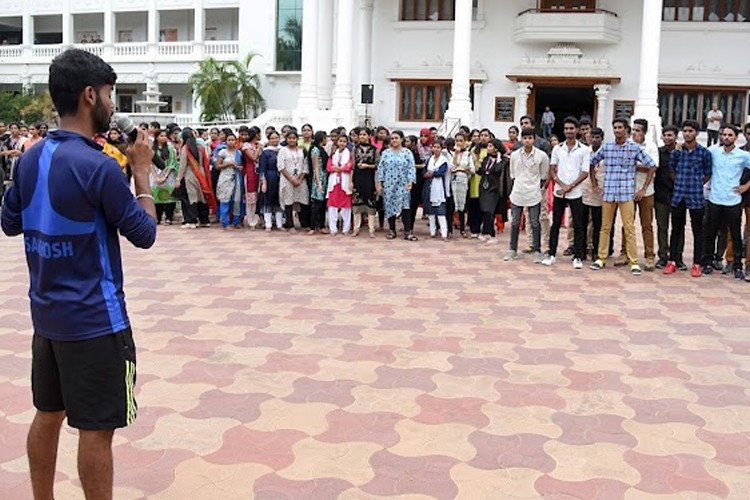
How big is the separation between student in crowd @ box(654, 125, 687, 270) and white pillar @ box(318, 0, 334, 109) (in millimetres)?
16261

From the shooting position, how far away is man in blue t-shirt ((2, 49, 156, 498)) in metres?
2.58

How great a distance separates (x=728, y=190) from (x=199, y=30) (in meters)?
27.8

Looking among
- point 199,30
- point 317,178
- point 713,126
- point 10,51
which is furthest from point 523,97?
point 10,51

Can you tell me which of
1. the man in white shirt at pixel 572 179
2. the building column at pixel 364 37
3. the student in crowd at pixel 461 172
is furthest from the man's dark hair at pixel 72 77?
the building column at pixel 364 37

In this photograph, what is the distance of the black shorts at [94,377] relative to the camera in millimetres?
2607

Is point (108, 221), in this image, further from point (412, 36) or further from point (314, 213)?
point (412, 36)

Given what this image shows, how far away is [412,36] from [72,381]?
83.3 feet

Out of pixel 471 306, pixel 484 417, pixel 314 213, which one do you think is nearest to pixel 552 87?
pixel 314 213

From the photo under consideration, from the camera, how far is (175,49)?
33.4 m

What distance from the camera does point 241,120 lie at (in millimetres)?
29016

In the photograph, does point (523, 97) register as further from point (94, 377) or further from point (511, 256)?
point (94, 377)

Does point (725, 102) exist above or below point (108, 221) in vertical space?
above

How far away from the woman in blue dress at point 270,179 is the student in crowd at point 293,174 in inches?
5.6

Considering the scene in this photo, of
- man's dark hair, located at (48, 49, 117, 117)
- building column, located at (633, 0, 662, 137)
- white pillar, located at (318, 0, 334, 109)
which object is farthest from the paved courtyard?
white pillar, located at (318, 0, 334, 109)
